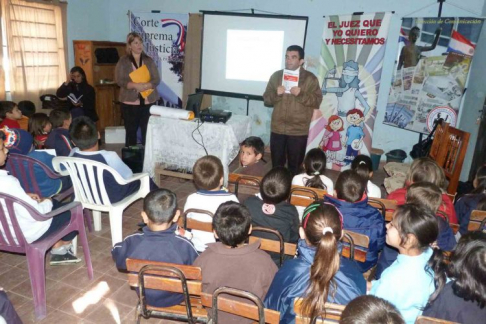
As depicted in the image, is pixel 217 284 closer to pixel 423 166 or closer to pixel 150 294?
pixel 150 294

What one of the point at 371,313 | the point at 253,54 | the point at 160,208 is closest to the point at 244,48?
the point at 253,54

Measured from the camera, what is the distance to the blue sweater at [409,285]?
152 cm

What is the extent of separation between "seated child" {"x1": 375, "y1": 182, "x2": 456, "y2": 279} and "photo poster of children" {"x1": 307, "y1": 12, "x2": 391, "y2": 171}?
311cm

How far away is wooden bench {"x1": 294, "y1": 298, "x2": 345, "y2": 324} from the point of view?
1.33 meters

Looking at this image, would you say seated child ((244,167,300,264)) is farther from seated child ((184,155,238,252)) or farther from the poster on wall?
the poster on wall

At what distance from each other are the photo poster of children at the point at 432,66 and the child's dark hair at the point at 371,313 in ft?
14.2

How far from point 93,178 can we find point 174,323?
3.88 feet

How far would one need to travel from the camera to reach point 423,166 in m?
2.50

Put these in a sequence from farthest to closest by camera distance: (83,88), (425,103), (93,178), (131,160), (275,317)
Answer: (83,88) < (425,103) < (131,160) < (93,178) < (275,317)

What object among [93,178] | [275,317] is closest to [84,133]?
[93,178]

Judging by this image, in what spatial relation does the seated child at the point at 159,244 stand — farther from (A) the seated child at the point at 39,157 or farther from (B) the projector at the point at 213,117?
(B) the projector at the point at 213,117

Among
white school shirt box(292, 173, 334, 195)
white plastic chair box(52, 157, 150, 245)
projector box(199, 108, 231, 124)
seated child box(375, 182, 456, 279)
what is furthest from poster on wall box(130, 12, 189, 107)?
seated child box(375, 182, 456, 279)

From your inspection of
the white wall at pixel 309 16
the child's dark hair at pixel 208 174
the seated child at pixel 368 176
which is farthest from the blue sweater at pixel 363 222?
the white wall at pixel 309 16

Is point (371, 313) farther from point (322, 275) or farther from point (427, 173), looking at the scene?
point (427, 173)
